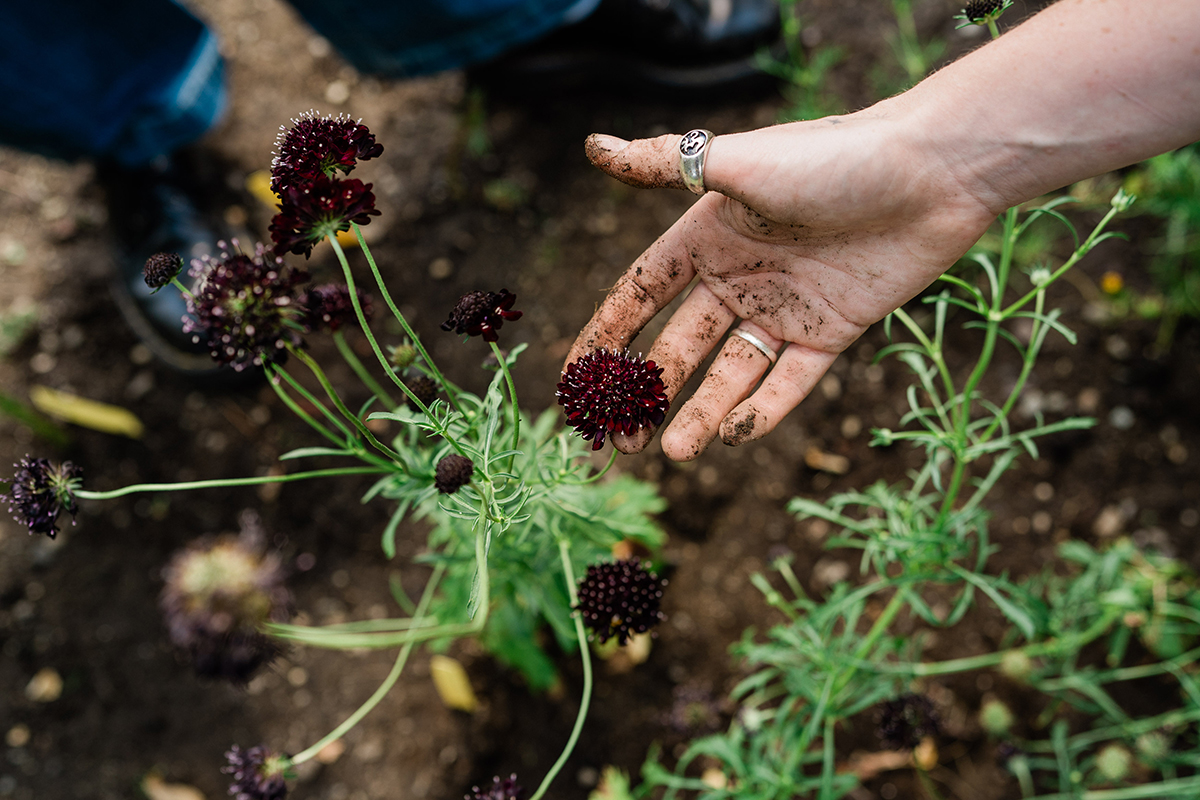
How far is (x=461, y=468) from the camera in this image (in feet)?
4.26

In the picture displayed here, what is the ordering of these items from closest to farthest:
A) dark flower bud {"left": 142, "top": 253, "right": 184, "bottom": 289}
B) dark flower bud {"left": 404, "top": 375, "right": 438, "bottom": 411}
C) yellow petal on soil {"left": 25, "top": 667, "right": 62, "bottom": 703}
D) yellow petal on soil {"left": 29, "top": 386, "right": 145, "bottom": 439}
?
dark flower bud {"left": 142, "top": 253, "right": 184, "bottom": 289} → dark flower bud {"left": 404, "top": 375, "right": 438, "bottom": 411} → yellow petal on soil {"left": 25, "top": 667, "right": 62, "bottom": 703} → yellow petal on soil {"left": 29, "top": 386, "right": 145, "bottom": 439}

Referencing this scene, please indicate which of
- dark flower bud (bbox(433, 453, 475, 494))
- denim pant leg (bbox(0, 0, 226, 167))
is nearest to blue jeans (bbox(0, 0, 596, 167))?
denim pant leg (bbox(0, 0, 226, 167))

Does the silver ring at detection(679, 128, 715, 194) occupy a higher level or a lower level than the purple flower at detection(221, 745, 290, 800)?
A: higher

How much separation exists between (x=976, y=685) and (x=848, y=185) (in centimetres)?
187

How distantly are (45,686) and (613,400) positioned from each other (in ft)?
8.76

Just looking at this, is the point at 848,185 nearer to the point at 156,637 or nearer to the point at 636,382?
the point at 636,382

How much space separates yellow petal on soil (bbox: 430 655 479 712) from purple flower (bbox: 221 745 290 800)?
960mm

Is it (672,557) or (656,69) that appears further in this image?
(656,69)

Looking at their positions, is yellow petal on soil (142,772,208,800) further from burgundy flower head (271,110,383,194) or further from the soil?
burgundy flower head (271,110,383,194)

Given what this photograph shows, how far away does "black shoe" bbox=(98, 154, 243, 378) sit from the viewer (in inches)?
115

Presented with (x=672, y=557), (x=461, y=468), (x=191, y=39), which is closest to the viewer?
(x=461, y=468)

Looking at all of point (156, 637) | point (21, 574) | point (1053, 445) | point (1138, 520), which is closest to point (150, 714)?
point (156, 637)

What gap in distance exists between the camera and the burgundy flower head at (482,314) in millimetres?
1363

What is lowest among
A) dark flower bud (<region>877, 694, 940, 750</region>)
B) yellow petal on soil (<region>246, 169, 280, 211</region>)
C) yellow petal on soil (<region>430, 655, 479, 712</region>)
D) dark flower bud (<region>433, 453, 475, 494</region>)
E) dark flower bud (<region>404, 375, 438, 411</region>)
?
yellow petal on soil (<region>430, 655, 479, 712</region>)
